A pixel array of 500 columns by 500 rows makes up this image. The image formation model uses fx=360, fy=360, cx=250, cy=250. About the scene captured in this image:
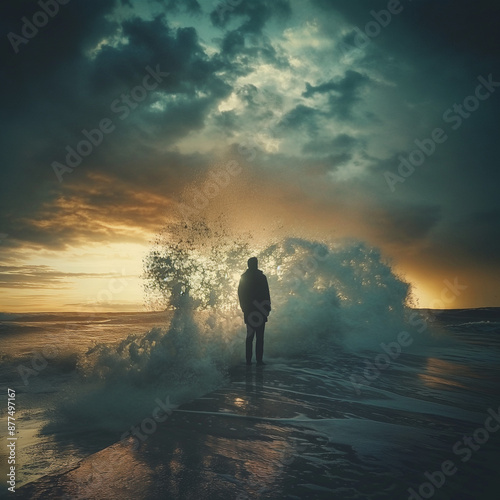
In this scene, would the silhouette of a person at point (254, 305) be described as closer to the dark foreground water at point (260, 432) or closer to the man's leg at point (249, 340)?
the man's leg at point (249, 340)

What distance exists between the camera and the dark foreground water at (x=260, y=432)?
8.63ft

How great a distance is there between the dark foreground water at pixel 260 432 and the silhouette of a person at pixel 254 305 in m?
0.54

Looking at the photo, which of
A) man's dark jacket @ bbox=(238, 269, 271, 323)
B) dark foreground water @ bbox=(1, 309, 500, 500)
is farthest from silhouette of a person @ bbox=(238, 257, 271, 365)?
dark foreground water @ bbox=(1, 309, 500, 500)

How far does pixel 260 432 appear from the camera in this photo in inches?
144

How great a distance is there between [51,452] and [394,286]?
14.1 metres

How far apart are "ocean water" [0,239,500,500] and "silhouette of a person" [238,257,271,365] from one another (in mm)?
576

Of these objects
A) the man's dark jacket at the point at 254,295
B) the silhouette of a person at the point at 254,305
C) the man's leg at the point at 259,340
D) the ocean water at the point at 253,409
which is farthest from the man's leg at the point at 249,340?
the ocean water at the point at 253,409

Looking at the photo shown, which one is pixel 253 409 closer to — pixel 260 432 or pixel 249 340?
pixel 260 432

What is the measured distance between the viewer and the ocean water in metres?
2.72

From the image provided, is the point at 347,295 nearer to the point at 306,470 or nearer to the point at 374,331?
the point at 374,331

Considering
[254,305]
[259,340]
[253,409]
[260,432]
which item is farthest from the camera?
[254,305]

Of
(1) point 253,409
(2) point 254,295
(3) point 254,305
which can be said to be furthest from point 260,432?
(2) point 254,295

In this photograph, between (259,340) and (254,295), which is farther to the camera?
(254,295)

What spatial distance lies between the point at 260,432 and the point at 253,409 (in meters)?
0.80
